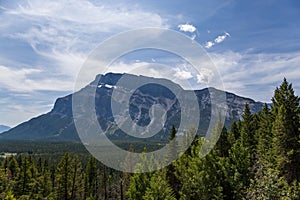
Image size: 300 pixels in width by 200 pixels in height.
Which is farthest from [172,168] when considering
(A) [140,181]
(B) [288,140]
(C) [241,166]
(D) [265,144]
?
(B) [288,140]

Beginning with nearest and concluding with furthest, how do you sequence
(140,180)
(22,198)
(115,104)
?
(115,104), (140,180), (22,198)

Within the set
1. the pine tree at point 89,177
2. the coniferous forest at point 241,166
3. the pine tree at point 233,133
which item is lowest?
the pine tree at point 89,177

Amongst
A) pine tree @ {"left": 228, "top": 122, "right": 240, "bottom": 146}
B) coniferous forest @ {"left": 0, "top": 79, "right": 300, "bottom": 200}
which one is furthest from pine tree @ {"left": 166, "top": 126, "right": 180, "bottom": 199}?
pine tree @ {"left": 228, "top": 122, "right": 240, "bottom": 146}

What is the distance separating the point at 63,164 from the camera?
64.3m

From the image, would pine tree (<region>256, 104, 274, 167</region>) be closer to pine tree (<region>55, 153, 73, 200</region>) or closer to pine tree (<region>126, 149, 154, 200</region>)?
pine tree (<region>126, 149, 154, 200</region>)

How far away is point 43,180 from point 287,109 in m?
52.2

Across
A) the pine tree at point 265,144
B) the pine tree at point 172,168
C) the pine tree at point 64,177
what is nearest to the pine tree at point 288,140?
the pine tree at point 265,144

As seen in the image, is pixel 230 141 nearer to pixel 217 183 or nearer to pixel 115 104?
pixel 217 183

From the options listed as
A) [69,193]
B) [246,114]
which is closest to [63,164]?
[69,193]

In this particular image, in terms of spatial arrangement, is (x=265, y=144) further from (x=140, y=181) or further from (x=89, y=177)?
(x=89, y=177)

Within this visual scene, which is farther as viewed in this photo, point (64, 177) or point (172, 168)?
point (64, 177)

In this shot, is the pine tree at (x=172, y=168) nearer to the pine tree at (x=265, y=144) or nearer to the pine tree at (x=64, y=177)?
the pine tree at (x=265, y=144)

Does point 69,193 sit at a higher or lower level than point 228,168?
lower

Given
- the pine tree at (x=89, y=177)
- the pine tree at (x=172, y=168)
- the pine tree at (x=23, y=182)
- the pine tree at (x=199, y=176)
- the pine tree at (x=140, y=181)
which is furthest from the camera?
the pine tree at (x=89, y=177)
